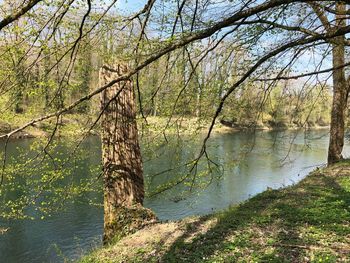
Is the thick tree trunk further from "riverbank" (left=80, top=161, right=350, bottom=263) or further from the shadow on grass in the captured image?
the shadow on grass

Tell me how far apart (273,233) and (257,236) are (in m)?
0.24

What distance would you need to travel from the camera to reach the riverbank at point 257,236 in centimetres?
444

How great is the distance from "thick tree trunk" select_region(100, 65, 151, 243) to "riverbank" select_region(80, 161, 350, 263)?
0.60 metres

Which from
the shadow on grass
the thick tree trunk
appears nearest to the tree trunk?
the shadow on grass

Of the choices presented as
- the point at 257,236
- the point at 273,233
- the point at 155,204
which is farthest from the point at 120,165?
the point at 155,204

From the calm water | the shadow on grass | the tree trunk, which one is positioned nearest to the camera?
the shadow on grass

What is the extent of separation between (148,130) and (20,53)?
2628 mm

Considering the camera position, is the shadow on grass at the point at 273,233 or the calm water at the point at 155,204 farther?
the calm water at the point at 155,204

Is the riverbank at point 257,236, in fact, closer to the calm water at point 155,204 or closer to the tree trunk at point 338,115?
the calm water at point 155,204

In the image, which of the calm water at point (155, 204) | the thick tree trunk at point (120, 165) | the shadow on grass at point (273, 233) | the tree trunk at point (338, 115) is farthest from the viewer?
the tree trunk at point (338, 115)

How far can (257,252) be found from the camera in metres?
4.49

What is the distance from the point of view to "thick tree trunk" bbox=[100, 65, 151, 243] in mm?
6742

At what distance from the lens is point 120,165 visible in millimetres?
6867

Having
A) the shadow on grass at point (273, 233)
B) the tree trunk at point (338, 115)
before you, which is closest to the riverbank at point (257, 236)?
the shadow on grass at point (273, 233)
